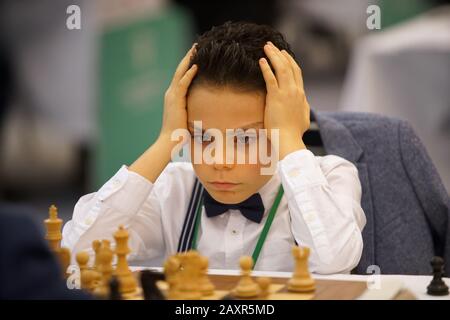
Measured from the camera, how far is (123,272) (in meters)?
1.69

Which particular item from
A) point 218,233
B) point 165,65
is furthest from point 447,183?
point 218,233

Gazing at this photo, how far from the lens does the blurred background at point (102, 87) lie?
182 inches

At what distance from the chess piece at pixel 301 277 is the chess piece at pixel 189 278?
170mm

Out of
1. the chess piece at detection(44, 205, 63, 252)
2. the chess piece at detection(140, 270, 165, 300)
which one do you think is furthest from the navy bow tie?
the chess piece at detection(140, 270, 165, 300)

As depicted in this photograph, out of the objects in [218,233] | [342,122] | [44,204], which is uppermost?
[342,122]

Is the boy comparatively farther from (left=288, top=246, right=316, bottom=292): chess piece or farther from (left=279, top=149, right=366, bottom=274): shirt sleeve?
(left=288, top=246, right=316, bottom=292): chess piece

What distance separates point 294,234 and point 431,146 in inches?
116

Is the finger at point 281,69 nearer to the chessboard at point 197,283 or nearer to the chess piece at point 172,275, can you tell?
the chessboard at point 197,283

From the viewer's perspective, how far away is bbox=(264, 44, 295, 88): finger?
2.11 metres

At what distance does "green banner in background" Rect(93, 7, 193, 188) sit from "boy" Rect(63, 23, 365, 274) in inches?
91.7

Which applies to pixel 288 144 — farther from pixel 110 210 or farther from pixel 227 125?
pixel 110 210

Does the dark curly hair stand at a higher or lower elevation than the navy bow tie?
higher

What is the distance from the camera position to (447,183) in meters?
5.05

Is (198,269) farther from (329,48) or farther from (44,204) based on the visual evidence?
(329,48)
